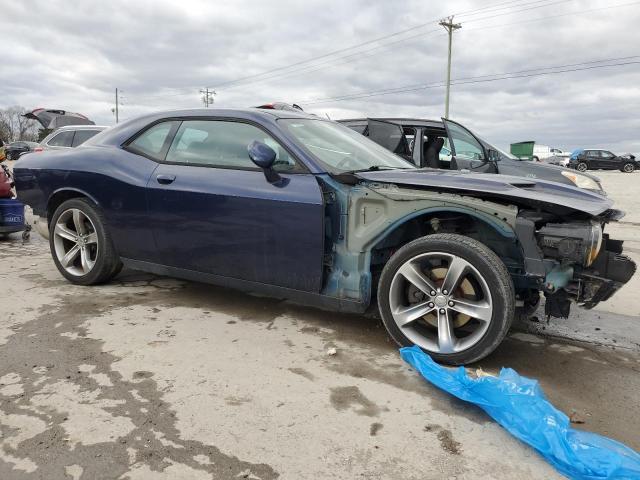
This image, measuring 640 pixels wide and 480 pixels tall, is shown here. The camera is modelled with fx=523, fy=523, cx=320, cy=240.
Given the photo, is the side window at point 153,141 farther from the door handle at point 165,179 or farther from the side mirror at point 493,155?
the side mirror at point 493,155

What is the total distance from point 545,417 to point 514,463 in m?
0.27

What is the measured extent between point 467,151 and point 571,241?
15.8ft

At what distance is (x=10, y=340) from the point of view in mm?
3336

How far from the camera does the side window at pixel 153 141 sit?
4152 millimetres

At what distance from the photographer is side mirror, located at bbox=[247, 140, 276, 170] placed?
3375 mm

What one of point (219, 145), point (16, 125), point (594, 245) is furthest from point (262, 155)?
point (16, 125)

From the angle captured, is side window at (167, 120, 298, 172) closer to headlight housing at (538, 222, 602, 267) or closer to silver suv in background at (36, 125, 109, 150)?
headlight housing at (538, 222, 602, 267)

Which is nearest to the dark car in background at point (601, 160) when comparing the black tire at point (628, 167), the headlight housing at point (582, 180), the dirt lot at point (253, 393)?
the black tire at point (628, 167)

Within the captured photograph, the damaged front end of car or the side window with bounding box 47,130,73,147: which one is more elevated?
the side window with bounding box 47,130,73,147

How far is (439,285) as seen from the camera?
124 inches

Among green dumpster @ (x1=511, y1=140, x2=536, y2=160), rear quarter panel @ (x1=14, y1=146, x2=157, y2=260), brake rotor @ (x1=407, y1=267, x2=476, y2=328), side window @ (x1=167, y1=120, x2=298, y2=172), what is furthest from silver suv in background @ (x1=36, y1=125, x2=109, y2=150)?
green dumpster @ (x1=511, y1=140, x2=536, y2=160)

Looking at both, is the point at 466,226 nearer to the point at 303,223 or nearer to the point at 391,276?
the point at 391,276

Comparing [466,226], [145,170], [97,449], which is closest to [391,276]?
[466,226]

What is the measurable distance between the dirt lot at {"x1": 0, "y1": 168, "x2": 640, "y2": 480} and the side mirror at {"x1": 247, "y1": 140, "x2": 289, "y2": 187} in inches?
40.8
